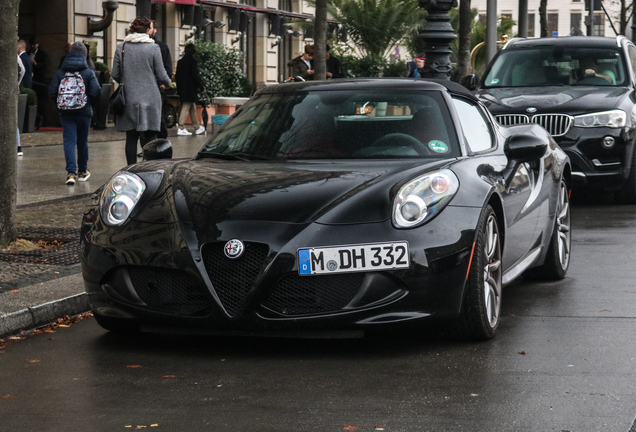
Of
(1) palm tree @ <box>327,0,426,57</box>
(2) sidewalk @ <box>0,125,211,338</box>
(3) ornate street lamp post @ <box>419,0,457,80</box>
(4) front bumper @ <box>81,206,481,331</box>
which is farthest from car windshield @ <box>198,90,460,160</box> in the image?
(1) palm tree @ <box>327,0,426,57</box>

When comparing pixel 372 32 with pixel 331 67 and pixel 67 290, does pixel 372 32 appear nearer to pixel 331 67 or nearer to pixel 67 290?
pixel 331 67

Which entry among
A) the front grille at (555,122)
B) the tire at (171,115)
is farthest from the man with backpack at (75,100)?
the tire at (171,115)

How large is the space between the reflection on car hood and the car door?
0.58 m

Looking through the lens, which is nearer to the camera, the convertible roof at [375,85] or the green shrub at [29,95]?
the convertible roof at [375,85]

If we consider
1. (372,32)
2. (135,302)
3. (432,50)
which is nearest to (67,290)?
(135,302)

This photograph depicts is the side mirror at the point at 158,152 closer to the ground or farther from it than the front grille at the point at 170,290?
farther from it

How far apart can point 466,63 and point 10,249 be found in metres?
14.9

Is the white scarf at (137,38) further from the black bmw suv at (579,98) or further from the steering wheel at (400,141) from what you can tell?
the steering wheel at (400,141)

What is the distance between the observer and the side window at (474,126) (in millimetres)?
6125

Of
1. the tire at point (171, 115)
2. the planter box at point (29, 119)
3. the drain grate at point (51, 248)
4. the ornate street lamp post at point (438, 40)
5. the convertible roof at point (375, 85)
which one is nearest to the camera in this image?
the convertible roof at point (375, 85)

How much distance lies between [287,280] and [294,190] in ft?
1.59

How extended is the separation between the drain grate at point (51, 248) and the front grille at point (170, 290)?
2.42 metres

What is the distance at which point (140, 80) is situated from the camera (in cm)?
1226

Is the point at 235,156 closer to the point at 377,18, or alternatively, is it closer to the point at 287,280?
the point at 287,280
